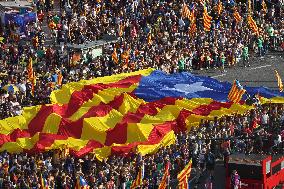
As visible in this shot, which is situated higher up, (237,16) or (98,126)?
(237,16)

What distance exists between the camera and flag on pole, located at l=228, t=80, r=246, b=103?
3625 centimetres

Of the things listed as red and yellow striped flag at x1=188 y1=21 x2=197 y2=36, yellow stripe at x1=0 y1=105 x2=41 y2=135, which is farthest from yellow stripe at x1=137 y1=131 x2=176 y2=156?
red and yellow striped flag at x1=188 y1=21 x2=197 y2=36

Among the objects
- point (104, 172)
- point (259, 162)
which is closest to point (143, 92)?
point (104, 172)

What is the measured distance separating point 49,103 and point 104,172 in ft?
29.1

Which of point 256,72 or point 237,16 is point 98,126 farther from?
point 237,16

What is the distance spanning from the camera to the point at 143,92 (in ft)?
131

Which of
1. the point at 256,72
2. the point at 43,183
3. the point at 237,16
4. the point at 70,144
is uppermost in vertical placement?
the point at 237,16

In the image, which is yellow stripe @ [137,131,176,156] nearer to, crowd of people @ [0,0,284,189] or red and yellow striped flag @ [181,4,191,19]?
crowd of people @ [0,0,284,189]

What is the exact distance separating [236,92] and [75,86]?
8.29 m

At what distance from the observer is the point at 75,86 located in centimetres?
4041

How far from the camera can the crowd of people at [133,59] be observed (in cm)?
3234

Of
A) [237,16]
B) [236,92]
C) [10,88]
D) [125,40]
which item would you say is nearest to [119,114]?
[236,92]

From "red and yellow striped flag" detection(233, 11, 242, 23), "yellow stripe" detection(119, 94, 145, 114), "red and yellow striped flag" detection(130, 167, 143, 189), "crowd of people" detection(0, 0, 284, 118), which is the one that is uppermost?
"red and yellow striped flag" detection(233, 11, 242, 23)

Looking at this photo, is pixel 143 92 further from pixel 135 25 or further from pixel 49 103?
pixel 135 25
